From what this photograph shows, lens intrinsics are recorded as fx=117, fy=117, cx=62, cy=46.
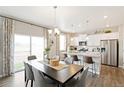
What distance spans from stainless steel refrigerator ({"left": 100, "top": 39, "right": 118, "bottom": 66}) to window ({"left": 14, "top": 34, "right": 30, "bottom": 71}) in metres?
4.35

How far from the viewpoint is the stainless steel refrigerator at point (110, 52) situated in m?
6.40

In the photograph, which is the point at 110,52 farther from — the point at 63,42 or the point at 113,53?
the point at 63,42

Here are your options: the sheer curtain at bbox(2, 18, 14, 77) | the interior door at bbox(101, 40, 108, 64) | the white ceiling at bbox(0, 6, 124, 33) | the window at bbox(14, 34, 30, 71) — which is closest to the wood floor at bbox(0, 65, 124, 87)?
the sheer curtain at bbox(2, 18, 14, 77)

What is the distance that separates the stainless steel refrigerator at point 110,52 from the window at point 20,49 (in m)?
4.35

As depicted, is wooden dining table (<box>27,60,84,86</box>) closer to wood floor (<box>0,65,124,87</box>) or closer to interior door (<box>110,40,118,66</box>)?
wood floor (<box>0,65,124,87</box>)

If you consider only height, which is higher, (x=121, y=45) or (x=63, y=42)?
(x=63, y=42)

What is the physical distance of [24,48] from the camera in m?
5.69

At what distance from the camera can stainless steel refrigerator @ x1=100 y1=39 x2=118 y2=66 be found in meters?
6.40

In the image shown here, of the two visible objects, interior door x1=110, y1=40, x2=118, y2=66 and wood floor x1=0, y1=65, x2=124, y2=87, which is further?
interior door x1=110, y1=40, x2=118, y2=66

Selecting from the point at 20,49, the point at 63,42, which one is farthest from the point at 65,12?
the point at 63,42

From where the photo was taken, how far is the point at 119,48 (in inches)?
252

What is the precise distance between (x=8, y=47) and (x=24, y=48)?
3.73ft

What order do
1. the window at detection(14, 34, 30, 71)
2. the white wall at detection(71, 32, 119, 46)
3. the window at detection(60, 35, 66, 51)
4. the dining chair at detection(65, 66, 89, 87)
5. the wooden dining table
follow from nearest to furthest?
1. the wooden dining table
2. the dining chair at detection(65, 66, 89, 87)
3. the window at detection(14, 34, 30, 71)
4. the white wall at detection(71, 32, 119, 46)
5. the window at detection(60, 35, 66, 51)
